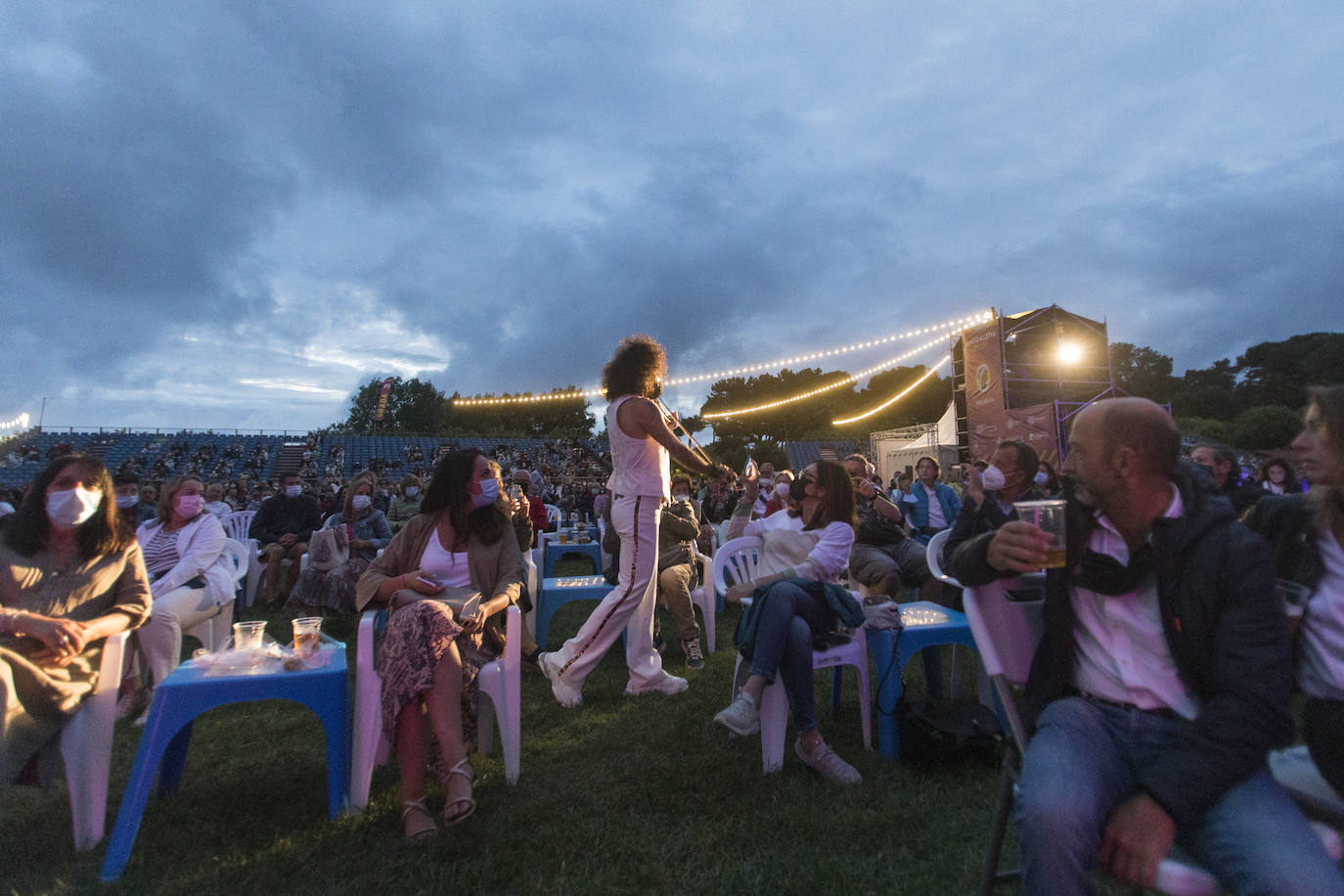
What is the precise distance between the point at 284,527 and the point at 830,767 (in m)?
6.53

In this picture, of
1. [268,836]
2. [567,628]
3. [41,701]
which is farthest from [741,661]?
[567,628]

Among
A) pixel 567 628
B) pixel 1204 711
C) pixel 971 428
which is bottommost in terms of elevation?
pixel 567 628

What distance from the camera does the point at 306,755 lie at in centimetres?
292

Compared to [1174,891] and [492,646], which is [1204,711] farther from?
[492,646]

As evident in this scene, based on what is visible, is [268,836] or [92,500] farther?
[92,500]

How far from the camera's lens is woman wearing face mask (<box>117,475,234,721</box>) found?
3227mm

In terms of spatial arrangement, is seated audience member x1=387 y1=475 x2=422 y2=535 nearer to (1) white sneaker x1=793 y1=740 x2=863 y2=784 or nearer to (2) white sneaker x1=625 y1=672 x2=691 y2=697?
(2) white sneaker x1=625 y1=672 x2=691 y2=697

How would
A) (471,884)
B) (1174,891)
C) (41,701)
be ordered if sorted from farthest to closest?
(41,701)
(471,884)
(1174,891)

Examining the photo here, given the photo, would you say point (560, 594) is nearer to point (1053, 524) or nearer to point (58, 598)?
point (58, 598)

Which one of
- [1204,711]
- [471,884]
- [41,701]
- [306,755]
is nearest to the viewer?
[1204,711]

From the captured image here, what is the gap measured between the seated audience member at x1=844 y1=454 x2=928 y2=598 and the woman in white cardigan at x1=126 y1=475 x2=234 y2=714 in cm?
383

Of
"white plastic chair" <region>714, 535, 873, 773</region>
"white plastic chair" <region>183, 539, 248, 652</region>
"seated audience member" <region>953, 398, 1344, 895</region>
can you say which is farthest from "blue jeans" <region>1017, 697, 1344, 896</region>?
"white plastic chair" <region>183, 539, 248, 652</region>

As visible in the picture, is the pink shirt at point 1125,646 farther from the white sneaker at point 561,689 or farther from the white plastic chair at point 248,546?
the white plastic chair at point 248,546

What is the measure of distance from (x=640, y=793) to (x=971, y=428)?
19.7 meters
